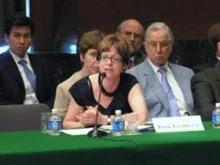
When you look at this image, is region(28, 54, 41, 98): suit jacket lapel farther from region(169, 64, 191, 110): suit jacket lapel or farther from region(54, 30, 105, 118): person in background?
region(169, 64, 191, 110): suit jacket lapel

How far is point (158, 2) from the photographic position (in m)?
5.87

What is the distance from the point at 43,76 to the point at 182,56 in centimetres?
165

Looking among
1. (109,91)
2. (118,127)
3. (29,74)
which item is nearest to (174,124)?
(118,127)

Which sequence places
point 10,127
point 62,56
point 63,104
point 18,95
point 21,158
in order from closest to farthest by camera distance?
1. point 21,158
2. point 10,127
3. point 63,104
4. point 18,95
5. point 62,56

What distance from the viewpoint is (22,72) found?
14.4ft

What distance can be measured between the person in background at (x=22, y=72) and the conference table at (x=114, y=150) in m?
1.66

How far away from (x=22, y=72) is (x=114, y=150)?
6.91 ft

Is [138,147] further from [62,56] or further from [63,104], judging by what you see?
[62,56]

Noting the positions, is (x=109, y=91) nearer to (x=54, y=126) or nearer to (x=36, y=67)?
(x=54, y=126)

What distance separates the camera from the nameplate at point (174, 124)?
9.12 ft

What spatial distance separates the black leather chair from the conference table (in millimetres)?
743

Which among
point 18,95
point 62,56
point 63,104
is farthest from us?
point 62,56

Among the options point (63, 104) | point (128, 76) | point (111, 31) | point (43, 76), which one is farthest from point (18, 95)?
point (111, 31)

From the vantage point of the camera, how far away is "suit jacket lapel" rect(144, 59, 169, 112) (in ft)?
12.3
